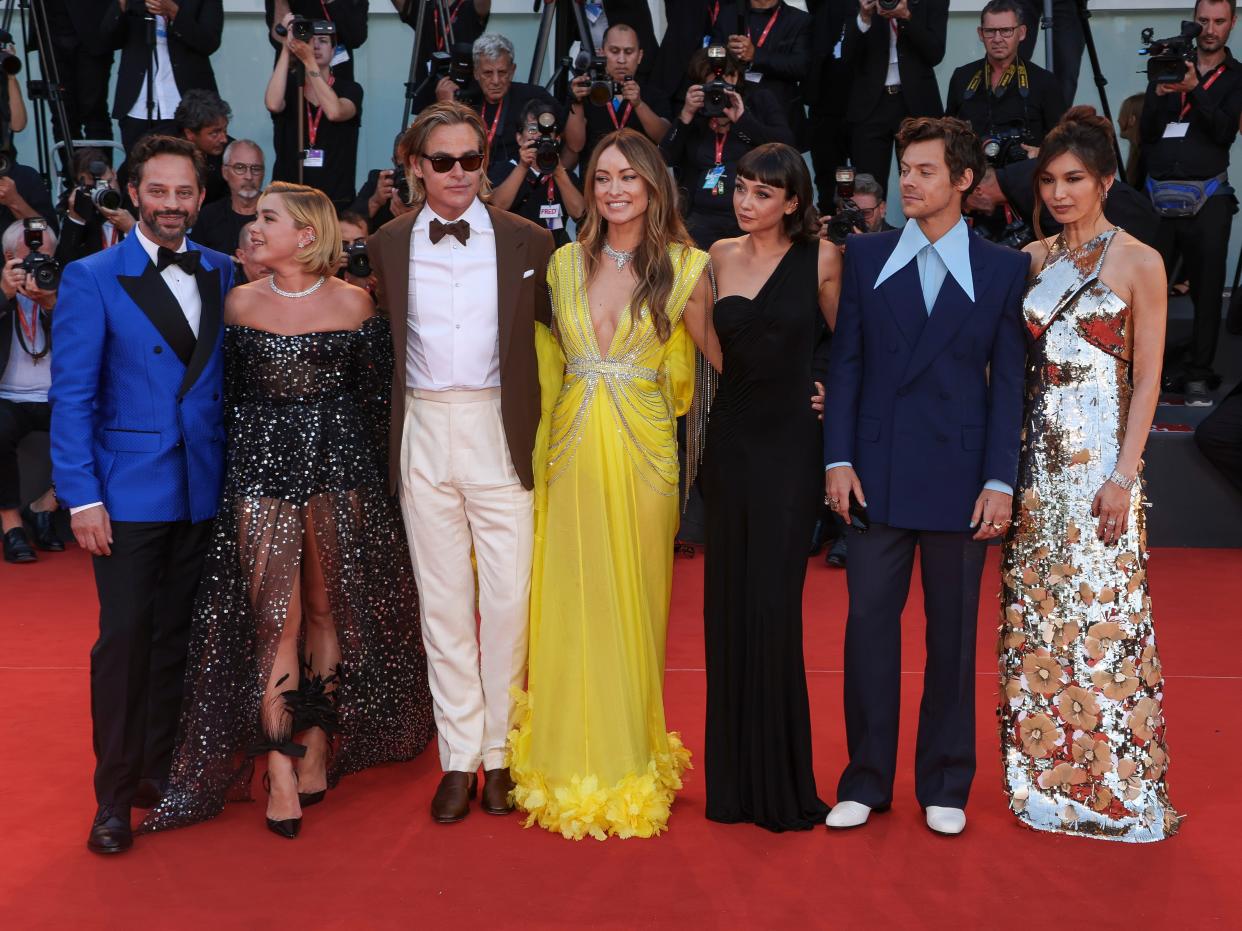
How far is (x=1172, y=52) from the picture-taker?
7.18 meters

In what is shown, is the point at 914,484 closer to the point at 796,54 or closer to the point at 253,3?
the point at 796,54

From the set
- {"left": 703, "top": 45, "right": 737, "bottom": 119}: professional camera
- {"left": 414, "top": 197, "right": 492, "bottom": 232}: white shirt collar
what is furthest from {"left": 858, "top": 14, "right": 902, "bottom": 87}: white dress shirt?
{"left": 414, "top": 197, "right": 492, "bottom": 232}: white shirt collar

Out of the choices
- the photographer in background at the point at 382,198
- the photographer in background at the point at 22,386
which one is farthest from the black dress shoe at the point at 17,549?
the photographer in background at the point at 382,198

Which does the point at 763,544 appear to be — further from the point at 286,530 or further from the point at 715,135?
the point at 715,135

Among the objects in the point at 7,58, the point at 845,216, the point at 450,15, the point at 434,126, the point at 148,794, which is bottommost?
the point at 148,794

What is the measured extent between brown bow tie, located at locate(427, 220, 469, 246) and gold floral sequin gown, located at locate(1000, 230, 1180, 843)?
141 cm

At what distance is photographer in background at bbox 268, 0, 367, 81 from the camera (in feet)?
26.2

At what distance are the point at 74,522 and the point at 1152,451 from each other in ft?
17.3

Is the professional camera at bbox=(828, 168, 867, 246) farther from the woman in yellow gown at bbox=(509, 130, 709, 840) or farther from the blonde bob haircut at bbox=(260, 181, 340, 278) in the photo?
the blonde bob haircut at bbox=(260, 181, 340, 278)

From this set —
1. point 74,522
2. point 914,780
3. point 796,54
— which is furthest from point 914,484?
point 796,54

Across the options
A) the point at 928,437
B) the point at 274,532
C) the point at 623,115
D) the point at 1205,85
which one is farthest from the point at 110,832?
the point at 1205,85

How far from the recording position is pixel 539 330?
3803 mm

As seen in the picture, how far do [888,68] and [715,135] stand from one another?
47.1 inches

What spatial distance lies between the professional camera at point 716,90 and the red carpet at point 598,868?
145 inches
